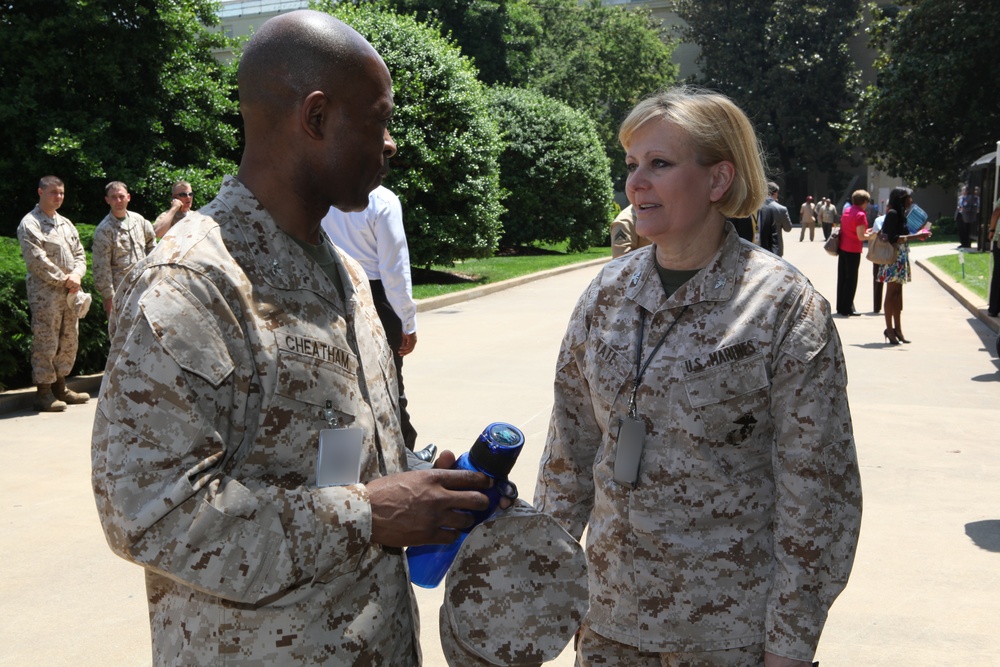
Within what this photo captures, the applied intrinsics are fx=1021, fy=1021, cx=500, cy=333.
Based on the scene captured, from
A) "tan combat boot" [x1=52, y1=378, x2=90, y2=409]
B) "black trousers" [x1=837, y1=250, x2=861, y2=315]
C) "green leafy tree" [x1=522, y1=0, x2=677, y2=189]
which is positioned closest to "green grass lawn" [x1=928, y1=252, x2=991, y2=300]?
"black trousers" [x1=837, y1=250, x2=861, y2=315]

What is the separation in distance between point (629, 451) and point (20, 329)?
351 inches

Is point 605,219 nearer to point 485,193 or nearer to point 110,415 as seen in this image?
point 485,193

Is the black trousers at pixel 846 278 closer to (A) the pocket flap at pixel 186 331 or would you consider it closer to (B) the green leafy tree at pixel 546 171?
(B) the green leafy tree at pixel 546 171

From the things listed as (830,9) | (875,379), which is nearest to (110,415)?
(875,379)

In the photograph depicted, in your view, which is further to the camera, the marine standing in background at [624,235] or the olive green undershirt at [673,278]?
the marine standing in background at [624,235]

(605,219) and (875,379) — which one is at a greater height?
(875,379)

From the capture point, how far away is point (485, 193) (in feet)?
68.8

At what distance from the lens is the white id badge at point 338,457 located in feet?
5.74

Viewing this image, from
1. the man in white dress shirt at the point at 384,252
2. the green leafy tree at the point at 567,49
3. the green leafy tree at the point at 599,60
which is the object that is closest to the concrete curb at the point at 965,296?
the man in white dress shirt at the point at 384,252

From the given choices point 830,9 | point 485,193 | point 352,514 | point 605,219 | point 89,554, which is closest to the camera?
point 352,514

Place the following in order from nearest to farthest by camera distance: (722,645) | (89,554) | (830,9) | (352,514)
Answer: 1. (352,514)
2. (722,645)
3. (89,554)
4. (830,9)

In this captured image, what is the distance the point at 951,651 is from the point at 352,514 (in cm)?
369

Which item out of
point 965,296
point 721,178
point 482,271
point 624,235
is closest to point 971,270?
point 965,296

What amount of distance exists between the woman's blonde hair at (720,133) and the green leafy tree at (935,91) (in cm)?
3519
